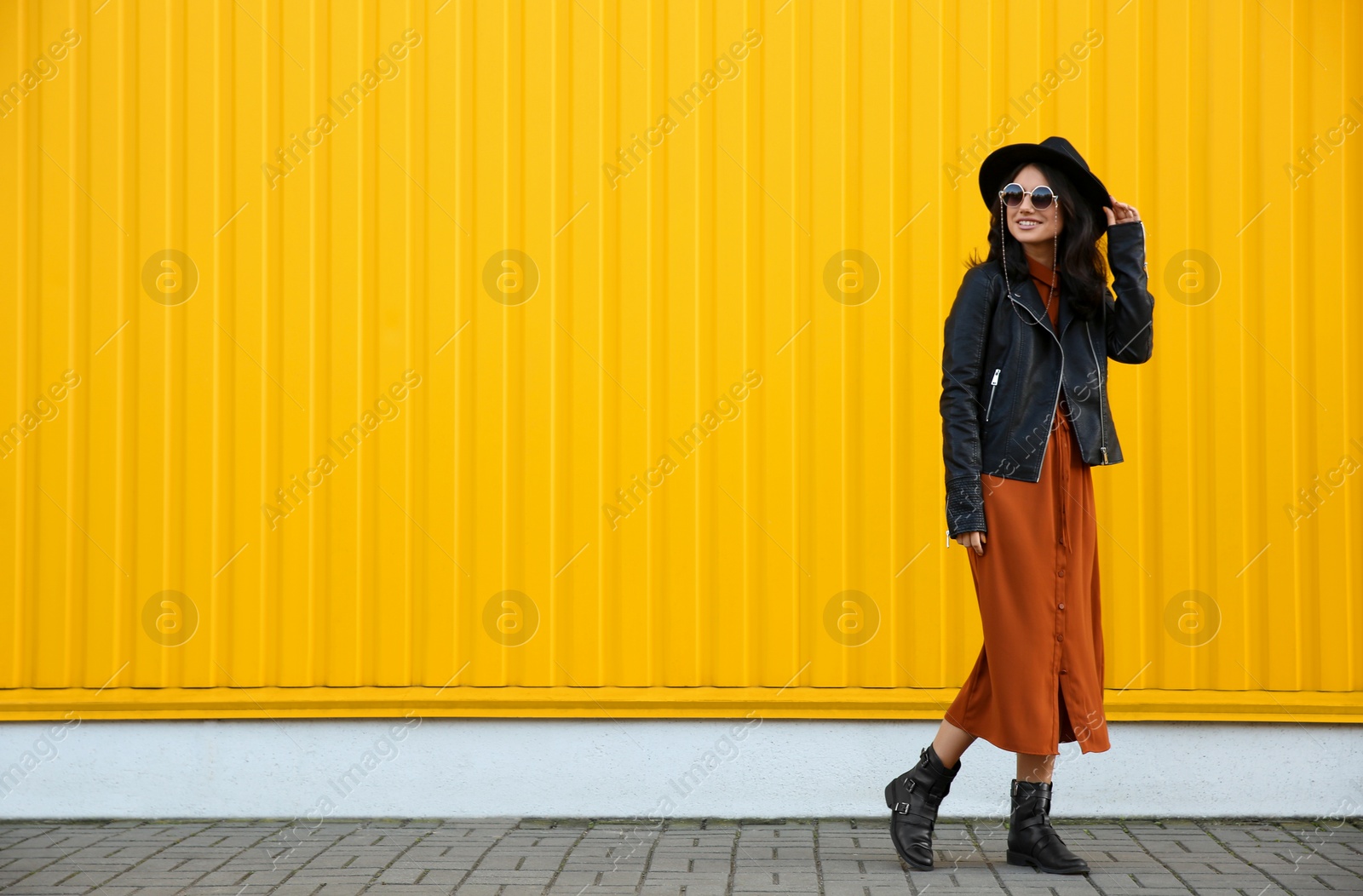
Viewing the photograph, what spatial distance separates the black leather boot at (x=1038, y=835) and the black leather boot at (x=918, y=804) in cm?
21

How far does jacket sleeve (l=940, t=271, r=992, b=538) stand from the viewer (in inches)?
131

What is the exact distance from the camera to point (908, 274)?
14.0 ft

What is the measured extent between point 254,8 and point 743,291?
214cm

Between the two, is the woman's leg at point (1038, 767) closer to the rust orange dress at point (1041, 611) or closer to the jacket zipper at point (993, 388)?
the rust orange dress at point (1041, 611)

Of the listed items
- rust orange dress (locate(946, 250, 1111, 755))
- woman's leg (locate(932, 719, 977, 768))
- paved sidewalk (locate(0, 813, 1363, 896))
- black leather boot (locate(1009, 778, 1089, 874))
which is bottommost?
paved sidewalk (locate(0, 813, 1363, 896))

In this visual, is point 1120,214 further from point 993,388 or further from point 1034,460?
point 1034,460

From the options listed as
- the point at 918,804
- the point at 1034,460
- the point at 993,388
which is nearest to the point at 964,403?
the point at 993,388

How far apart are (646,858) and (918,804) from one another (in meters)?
0.86

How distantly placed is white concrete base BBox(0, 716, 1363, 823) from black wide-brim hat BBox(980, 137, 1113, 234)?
1.90 metres

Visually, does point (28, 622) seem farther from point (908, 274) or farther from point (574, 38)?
point (908, 274)

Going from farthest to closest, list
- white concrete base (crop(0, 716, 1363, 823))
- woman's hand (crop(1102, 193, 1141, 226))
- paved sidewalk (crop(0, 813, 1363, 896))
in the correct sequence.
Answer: white concrete base (crop(0, 716, 1363, 823)), woman's hand (crop(1102, 193, 1141, 226)), paved sidewalk (crop(0, 813, 1363, 896))

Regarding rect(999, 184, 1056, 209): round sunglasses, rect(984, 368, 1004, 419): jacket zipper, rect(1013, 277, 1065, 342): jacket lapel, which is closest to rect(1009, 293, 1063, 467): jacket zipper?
rect(1013, 277, 1065, 342): jacket lapel

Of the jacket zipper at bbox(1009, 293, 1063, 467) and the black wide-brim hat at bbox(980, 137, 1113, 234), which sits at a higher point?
the black wide-brim hat at bbox(980, 137, 1113, 234)

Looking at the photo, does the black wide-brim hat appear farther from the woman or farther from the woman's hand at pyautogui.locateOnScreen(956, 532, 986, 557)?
the woman's hand at pyautogui.locateOnScreen(956, 532, 986, 557)
